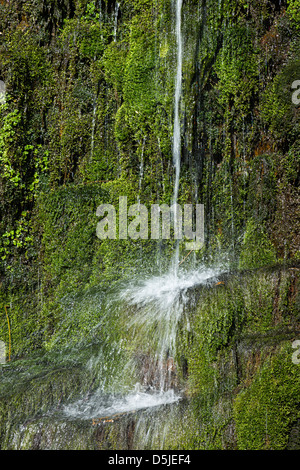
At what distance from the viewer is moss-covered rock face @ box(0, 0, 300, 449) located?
5.25 meters

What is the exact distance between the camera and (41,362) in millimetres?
4719

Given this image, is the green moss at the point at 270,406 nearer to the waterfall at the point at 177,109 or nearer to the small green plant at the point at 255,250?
the small green plant at the point at 255,250

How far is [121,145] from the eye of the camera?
5.81 meters

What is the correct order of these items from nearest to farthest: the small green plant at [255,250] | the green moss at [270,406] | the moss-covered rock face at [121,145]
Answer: the green moss at [270,406] → the small green plant at [255,250] → the moss-covered rock face at [121,145]

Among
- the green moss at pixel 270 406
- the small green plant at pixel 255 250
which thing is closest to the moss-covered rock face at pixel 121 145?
the small green plant at pixel 255 250

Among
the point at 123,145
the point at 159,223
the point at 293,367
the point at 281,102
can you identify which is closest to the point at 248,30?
the point at 281,102

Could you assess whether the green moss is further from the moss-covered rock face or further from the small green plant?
the small green plant

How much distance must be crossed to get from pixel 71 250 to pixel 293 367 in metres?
3.03

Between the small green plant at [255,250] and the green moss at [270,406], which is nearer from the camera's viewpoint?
the green moss at [270,406]

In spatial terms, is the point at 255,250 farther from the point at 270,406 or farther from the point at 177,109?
the point at 270,406

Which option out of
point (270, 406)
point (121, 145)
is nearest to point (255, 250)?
point (121, 145)

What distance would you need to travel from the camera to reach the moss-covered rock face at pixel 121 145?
5.25 m

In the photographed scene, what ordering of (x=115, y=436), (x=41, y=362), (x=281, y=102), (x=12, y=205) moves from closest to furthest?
(x=115, y=436)
(x=41, y=362)
(x=281, y=102)
(x=12, y=205)
